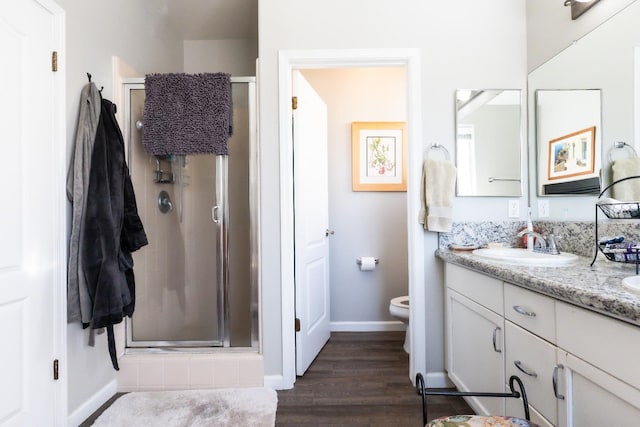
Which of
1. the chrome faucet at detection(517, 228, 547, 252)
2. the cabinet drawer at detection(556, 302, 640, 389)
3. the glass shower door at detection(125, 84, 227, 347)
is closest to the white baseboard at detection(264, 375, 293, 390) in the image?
the glass shower door at detection(125, 84, 227, 347)

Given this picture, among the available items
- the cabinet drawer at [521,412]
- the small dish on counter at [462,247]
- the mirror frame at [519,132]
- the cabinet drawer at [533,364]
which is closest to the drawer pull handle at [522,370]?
the cabinet drawer at [533,364]

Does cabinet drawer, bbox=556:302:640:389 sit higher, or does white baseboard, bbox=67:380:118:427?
cabinet drawer, bbox=556:302:640:389

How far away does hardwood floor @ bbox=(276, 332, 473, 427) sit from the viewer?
1.77 metres

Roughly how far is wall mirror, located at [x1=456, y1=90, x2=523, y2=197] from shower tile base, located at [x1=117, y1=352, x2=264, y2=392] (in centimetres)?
173

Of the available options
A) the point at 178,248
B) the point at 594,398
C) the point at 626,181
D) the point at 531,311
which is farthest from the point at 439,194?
the point at 178,248

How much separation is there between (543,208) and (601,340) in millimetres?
1305

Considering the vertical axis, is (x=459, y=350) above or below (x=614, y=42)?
below

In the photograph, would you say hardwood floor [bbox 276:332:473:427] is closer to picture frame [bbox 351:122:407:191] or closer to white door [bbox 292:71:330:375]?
white door [bbox 292:71:330:375]

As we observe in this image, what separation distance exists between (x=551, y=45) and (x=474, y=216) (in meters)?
1.05

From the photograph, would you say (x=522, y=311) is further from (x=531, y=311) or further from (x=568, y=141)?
(x=568, y=141)

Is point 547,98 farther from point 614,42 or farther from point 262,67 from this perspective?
point 262,67

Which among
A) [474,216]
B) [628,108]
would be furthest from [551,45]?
[474,216]

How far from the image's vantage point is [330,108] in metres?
3.18

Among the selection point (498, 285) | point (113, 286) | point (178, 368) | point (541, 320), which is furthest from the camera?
point (178, 368)
